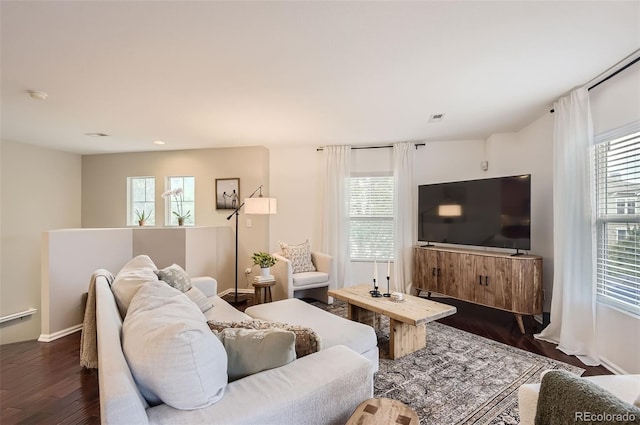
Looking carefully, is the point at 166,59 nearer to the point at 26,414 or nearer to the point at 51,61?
the point at 51,61

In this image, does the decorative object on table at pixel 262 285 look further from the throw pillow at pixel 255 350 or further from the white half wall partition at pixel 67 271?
the throw pillow at pixel 255 350

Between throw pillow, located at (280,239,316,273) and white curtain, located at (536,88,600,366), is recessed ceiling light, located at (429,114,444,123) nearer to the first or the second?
white curtain, located at (536,88,600,366)

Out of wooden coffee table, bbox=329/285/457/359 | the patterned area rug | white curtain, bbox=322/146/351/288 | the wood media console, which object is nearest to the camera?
the patterned area rug

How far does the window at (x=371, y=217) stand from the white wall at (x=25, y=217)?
191 inches

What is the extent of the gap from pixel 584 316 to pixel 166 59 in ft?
12.9

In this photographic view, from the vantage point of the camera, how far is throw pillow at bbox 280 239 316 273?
4.07 meters

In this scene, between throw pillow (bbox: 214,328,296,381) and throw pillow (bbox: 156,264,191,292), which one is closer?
throw pillow (bbox: 214,328,296,381)

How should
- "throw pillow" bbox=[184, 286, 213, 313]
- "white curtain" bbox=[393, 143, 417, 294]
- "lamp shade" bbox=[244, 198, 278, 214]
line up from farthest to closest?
"white curtain" bbox=[393, 143, 417, 294] < "lamp shade" bbox=[244, 198, 278, 214] < "throw pillow" bbox=[184, 286, 213, 313]

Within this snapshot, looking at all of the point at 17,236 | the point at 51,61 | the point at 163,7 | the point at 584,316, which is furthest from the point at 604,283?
the point at 17,236

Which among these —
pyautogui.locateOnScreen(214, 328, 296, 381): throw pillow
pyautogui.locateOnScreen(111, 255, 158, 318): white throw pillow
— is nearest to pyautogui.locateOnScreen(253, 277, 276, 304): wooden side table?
pyautogui.locateOnScreen(111, 255, 158, 318): white throw pillow

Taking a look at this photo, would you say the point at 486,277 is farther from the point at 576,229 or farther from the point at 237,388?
the point at 237,388

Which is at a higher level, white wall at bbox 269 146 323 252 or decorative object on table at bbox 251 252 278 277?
white wall at bbox 269 146 323 252

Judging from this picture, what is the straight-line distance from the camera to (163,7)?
1513mm

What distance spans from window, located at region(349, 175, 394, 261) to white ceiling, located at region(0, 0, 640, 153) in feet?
4.18
